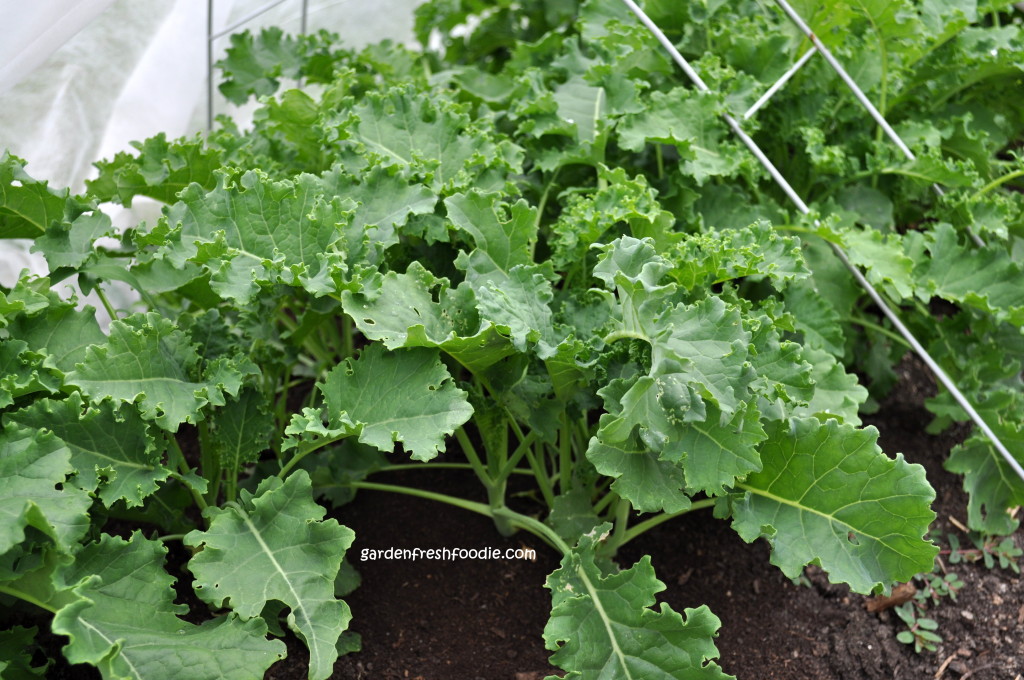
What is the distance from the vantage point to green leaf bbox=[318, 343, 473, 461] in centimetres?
190

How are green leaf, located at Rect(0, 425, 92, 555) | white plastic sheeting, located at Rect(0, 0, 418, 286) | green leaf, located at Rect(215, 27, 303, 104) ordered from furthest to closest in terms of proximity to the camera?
1. green leaf, located at Rect(215, 27, 303, 104)
2. white plastic sheeting, located at Rect(0, 0, 418, 286)
3. green leaf, located at Rect(0, 425, 92, 555)

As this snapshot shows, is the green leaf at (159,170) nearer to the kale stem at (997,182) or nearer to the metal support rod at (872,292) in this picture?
the metal support rod at (872,292)

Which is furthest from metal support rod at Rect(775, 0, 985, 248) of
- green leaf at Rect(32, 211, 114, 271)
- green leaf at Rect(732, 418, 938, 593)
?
green leaf at Rect(32, 211, 114, 271)

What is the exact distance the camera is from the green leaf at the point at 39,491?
66.2 inches

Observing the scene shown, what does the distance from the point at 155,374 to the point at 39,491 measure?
35 cm

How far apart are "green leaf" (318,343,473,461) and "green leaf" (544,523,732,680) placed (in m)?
0.43

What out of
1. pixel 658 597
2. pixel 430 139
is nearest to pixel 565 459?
pixel 658 597

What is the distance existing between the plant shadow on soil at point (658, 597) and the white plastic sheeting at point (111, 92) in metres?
1.36

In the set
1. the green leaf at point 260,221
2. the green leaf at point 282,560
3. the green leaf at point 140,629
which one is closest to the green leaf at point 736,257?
the green leaf at point 260,221

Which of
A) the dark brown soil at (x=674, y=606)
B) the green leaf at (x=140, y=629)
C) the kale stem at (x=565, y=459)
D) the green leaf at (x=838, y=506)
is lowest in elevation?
the dark brown soil at (x=674, y=606)

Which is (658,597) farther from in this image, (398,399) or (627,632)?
(398,399)

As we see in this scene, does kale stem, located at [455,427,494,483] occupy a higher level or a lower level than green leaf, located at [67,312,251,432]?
lower

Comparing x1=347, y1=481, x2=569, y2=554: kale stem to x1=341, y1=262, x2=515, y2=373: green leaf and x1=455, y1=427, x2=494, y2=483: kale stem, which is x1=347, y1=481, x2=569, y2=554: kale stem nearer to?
x1=455, y1=427, x2=494, y2=483: kale stem

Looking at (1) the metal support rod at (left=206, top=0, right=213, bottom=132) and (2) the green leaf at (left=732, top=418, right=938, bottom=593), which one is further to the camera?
(1) the metal support rod at (left=206, top=0, right=213, bottom=132)
